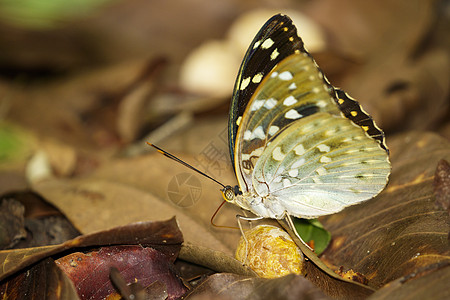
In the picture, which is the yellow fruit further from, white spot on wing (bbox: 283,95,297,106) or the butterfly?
white spot on wing (bbox: 283,95,297,106)

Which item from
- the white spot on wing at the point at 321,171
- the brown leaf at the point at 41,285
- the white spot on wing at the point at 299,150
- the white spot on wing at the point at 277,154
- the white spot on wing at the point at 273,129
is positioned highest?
the white spot on wing at the point at 273,129

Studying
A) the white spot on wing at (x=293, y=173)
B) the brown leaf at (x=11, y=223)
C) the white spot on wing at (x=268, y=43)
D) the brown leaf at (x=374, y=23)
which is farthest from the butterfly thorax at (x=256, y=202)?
the brown leaf at (x=374, y=23)

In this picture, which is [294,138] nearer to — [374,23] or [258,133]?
[258,133]

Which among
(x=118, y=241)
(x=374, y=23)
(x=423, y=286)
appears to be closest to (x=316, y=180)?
(x=423, y=286)

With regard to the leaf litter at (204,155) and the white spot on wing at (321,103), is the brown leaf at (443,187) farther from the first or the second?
the white spot on wing at (321,103)

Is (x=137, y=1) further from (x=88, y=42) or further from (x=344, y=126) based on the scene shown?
(x=344, y=126)

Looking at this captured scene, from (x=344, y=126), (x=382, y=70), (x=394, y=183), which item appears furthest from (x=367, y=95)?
(x=344, y=126)
